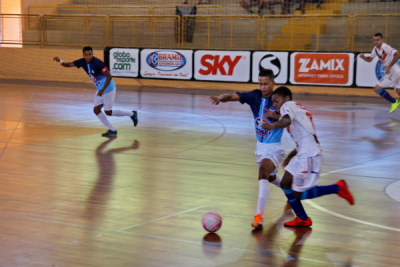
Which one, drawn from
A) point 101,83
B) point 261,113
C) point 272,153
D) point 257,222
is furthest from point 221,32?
point 257,222

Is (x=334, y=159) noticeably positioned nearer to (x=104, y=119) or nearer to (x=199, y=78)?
(x=104, y=119)

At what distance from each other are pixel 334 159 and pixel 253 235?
4.80 metres

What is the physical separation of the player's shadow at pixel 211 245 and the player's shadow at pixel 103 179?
149cm

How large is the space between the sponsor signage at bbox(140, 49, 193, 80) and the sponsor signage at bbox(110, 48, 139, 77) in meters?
0.34

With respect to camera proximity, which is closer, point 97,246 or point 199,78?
point 97,246

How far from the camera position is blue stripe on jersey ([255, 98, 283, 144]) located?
6.79 metres

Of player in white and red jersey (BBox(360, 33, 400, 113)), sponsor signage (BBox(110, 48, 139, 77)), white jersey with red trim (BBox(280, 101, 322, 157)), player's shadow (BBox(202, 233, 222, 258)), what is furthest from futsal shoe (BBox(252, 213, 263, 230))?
sponsor signage (BBox(110, 48, 139, 77))

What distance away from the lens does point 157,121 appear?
15.8m

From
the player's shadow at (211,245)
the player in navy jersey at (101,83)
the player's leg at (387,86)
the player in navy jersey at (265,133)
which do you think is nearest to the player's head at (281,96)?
the player in navy jersey at (265,133)

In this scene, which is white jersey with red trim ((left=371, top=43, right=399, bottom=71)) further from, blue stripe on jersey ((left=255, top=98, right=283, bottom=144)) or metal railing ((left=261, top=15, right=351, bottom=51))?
blue stripe on jersey ((left=255, top=98, right=283, bottom=144))

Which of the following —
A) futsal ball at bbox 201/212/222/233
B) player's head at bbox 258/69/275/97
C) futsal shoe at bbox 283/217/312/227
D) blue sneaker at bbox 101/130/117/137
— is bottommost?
blue sneaker at bbox 101/130/117/137

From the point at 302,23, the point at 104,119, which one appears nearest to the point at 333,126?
the point at 104,119

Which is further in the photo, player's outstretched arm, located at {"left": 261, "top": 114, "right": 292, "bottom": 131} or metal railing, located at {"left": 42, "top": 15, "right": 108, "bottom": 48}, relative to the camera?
metal railing, located at {"left": 42, "top": 15, "right": 108, "bottom": 48}

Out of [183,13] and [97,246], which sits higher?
[183,13]
